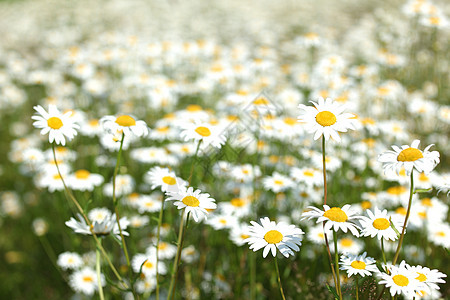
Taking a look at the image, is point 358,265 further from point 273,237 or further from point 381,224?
point 273,237

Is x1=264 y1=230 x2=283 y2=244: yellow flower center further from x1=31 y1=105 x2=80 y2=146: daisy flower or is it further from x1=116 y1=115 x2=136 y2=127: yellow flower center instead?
x1=31 y1=105 x2=80 y2=146: daisy flower

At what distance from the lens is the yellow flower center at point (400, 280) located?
4.79 ft

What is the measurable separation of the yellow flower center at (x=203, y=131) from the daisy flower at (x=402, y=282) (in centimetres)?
102

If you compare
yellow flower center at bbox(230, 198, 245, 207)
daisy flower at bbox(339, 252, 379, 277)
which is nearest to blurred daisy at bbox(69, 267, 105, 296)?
yellow flower center at bbox(230, 198, 245, 207)

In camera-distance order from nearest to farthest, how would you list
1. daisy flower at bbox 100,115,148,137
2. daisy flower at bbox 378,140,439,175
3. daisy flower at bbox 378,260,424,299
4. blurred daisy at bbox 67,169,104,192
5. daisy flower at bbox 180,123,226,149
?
daisy flower at bbox 378,260,424,299 → daisy flower at bbox 378,140,439,175 → daisy flower at bbox 100,115,148,137 → daisy flower at bbox 180,123,226,149 → blurred daisy at bbox 67,169,104,192

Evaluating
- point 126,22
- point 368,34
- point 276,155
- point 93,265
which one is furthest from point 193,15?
point 93,265

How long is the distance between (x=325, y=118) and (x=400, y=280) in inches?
25.2

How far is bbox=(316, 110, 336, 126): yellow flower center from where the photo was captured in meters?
1.63

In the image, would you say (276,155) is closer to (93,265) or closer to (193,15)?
(93,265)

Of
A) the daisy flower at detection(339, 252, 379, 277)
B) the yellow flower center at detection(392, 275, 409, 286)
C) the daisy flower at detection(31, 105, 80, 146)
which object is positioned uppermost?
the daisy flower at detection(31, 105, 80, 146)

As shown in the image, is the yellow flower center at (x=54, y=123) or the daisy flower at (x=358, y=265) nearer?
the daisy flower at (x=358, y=265)

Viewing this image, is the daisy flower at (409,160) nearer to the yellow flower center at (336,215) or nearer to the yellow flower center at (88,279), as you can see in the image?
the yellow flower center at (336,215)

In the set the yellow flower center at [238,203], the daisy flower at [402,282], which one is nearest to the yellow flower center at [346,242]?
the yellow flower center at [238,203]

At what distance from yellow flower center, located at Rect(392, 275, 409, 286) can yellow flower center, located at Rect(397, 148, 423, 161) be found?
42 cm
